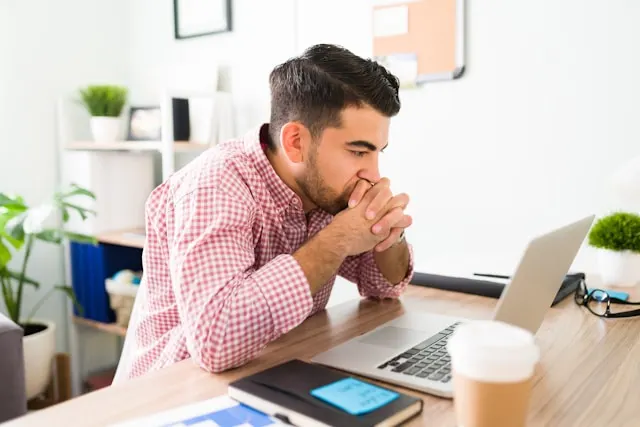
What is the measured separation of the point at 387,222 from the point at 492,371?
605 mm

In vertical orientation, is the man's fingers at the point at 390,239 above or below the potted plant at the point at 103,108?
below

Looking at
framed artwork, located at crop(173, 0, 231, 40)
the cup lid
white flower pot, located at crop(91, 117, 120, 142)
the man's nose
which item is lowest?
the cup lid

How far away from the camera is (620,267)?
130cm

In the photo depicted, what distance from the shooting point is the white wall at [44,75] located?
2449 millimetres

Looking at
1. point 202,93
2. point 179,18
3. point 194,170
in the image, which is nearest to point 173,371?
point 194,170

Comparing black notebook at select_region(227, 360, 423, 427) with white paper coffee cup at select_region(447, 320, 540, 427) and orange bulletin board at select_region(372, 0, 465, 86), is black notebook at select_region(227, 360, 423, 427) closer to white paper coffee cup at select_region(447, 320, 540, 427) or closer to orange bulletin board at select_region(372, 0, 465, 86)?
white paper coffee cup at select_region(447, 320, 540, 427)

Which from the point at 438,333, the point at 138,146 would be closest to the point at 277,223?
the point at 438,333

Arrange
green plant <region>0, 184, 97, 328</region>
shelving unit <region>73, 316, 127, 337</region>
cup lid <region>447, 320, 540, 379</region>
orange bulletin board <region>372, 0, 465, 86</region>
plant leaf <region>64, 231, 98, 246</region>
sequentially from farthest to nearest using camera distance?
shelving unit <region>73, 316, 127, 337</region>, plant leaf <region>64, 231, 98, 246</region>, green plant <region>0, 184, 97, 328</region>, orange bulletin board <region>372, 0, 465, 86</region>, cup lid <region>447, 320, 540, 379</region>

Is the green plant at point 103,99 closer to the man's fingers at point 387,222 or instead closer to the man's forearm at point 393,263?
the man's forearm at point 393,263

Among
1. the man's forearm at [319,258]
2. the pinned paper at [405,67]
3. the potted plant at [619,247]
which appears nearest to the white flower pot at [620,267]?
the potted plant at [619,247]

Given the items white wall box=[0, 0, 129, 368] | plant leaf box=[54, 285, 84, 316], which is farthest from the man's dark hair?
white wall box=[0, 0, 129, 368]

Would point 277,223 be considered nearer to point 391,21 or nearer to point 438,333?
point 438,333

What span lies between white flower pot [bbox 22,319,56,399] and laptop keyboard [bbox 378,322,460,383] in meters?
1.72

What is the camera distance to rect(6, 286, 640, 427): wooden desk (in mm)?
672
